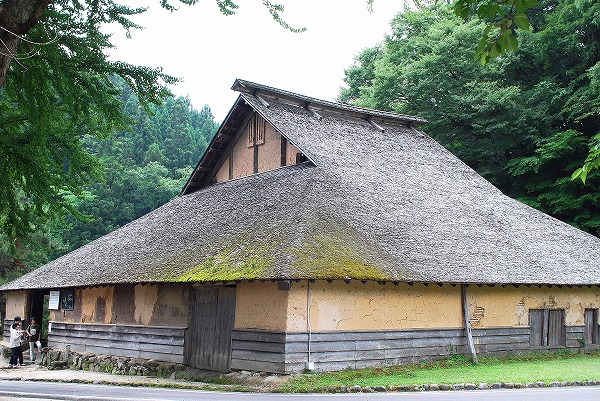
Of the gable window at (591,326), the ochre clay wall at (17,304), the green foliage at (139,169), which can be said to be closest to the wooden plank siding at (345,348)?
the gable window at (591,326)

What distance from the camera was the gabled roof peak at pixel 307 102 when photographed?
23516 millimetres

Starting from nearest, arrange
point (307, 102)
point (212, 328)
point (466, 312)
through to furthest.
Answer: point (212, 328) < point (466, 312) < point (307, 102)

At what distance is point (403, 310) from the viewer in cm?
1698

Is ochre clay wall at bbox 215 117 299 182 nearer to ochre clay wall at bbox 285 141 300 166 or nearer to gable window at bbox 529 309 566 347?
ochre clay wall at bbox 285 141 300 166

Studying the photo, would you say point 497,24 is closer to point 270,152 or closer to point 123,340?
point 123,340

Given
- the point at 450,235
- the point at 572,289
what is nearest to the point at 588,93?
the point at 572,289

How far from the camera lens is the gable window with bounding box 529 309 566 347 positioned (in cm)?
1992

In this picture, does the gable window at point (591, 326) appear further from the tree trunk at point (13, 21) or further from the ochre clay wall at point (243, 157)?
the tree trunk at point (13, 21)

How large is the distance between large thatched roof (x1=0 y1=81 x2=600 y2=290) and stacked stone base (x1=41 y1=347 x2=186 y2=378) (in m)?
2.41

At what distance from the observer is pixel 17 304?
2670cm

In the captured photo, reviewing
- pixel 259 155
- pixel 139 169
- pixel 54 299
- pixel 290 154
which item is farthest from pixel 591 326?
pixel 139 169

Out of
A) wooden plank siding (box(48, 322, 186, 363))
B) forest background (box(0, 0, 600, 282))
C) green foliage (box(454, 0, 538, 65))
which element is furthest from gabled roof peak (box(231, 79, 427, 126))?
green foliage (box(454, 0, 538, 65))

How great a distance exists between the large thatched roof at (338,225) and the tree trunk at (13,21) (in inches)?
326

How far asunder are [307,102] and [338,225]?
9725mm
